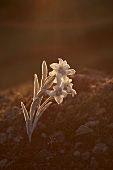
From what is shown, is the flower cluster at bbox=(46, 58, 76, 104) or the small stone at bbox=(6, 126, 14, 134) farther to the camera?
the small stone at bbox=(6, 126, 14, 134)

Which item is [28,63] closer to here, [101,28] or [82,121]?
[101,28]

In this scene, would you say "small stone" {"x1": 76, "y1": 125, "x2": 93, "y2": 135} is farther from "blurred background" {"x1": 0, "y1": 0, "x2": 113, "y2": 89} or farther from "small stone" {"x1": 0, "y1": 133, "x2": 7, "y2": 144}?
"blurred background" {"x1": 0, "y1": 0, "x2": 113, "y2": 89}

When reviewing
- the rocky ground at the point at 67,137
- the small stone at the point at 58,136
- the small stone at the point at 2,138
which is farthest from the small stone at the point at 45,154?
the small stone at the point at 2,138

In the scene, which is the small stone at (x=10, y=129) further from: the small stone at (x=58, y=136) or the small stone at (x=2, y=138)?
the small stone at (x=58, y=136)

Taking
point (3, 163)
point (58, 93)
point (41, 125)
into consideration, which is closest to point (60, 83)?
point (58, 93)

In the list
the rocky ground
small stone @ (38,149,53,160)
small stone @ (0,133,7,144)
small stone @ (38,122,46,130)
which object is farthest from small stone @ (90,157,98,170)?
small stone @ (0,133,7,144)

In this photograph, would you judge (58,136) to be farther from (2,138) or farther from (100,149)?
(2,138)
